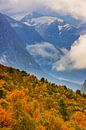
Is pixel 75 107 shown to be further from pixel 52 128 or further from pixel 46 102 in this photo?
pixel 52 128

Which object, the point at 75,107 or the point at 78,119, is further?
the point at 75,107

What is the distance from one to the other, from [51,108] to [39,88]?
3414 cm

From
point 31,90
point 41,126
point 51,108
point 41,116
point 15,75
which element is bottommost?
point 41,126

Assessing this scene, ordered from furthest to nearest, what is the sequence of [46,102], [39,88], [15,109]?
[39,88], [46,102], [15,109]

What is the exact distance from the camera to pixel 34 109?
104500 millimetres

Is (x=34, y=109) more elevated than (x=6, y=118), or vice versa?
(x=34, y=109)

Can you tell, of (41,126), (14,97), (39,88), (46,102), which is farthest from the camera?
(39,88)

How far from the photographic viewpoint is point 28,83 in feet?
503

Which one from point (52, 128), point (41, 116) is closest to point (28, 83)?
point (41, 116)

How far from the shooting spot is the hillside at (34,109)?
273ft

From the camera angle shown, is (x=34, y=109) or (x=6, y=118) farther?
(x=34, y=109)

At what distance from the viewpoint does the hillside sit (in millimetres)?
83125

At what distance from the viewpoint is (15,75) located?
162 metres

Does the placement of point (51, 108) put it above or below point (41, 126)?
above
